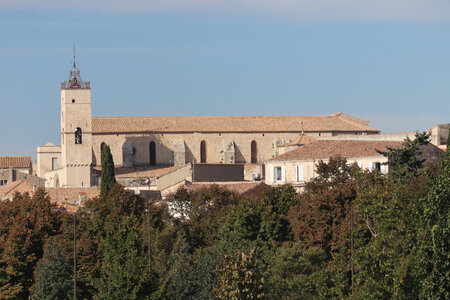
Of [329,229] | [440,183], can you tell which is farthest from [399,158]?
[440,183]

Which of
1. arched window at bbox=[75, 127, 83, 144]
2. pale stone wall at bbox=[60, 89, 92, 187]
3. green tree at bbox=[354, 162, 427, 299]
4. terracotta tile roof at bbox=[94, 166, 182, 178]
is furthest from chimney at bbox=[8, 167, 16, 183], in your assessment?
green tree at bbox=[354, 162, 427, 299]

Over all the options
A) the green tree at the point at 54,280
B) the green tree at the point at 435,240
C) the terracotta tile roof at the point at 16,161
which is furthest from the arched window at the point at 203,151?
the green tree at the point at 435,240

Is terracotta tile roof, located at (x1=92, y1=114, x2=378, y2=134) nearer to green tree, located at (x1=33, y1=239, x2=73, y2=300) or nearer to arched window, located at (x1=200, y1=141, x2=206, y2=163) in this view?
arched window, located at (x1=200, y1=141, x2=206, y2=163)

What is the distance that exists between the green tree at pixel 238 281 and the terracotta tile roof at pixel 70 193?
39.1 m

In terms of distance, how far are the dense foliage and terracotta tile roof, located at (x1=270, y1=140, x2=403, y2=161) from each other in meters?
4.46

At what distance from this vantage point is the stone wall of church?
272ft

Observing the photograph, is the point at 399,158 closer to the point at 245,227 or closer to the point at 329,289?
the point at 245,227

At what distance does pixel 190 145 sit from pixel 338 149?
20697 millimetres

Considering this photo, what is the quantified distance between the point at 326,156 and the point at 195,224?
12.9 metres

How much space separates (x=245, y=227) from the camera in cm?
4972

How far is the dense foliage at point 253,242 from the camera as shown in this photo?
30.5 m

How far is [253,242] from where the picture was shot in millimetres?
48781

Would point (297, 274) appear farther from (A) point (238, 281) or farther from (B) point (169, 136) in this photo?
(B) point (169, 136)

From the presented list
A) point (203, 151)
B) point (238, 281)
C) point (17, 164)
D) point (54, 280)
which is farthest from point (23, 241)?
point (17, 164)
